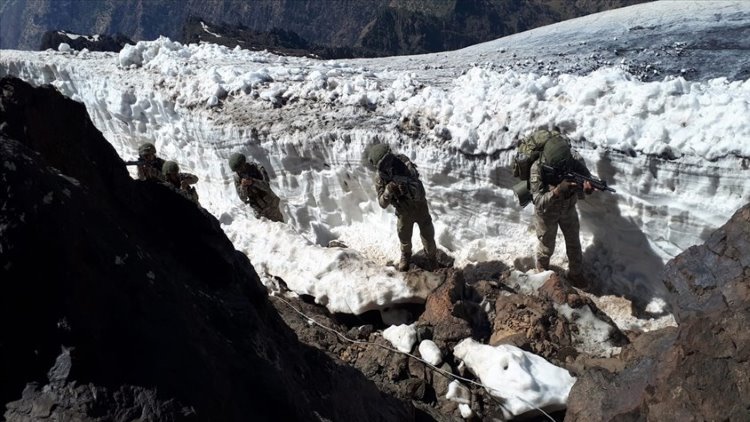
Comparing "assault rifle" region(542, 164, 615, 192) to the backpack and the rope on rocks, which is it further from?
the rope on rocks

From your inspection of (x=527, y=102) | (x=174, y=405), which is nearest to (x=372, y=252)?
(x=527, y=102)

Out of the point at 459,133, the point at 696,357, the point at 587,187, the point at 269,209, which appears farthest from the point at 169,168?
the point at 696,357

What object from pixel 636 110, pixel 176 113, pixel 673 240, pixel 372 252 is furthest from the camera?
pixel 176 113

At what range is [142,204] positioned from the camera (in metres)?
4.25

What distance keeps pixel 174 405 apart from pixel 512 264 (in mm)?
6032

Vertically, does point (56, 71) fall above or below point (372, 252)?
above

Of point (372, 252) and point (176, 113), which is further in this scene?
point (176, 113)

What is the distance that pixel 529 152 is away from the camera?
7.16 metres

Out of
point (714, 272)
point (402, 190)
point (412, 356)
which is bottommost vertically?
point (412, 356)

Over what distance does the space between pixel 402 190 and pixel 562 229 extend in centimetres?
211

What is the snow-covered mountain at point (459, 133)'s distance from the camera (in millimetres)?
6820

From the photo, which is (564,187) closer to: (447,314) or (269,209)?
(447,314)

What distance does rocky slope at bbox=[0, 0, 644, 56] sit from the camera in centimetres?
9269

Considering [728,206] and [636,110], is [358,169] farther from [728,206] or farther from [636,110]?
[728,206]
